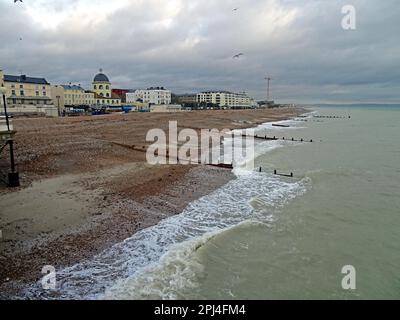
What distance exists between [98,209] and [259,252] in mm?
5763

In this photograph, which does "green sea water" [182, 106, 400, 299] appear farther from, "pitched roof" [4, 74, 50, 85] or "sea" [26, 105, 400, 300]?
"pitched roof" [4, 74, 50, 85]

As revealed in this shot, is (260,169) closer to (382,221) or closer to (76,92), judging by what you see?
(382,221)

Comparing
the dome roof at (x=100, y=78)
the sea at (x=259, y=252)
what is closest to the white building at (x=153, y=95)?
the dome roof at (x=100, y=78)

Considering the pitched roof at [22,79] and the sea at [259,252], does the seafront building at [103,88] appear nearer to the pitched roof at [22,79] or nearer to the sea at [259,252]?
the pitched roof at [22,79]

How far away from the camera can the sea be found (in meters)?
6.54

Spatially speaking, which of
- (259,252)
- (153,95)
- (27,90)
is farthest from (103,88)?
(259,252)

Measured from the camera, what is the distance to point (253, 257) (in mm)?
7926
